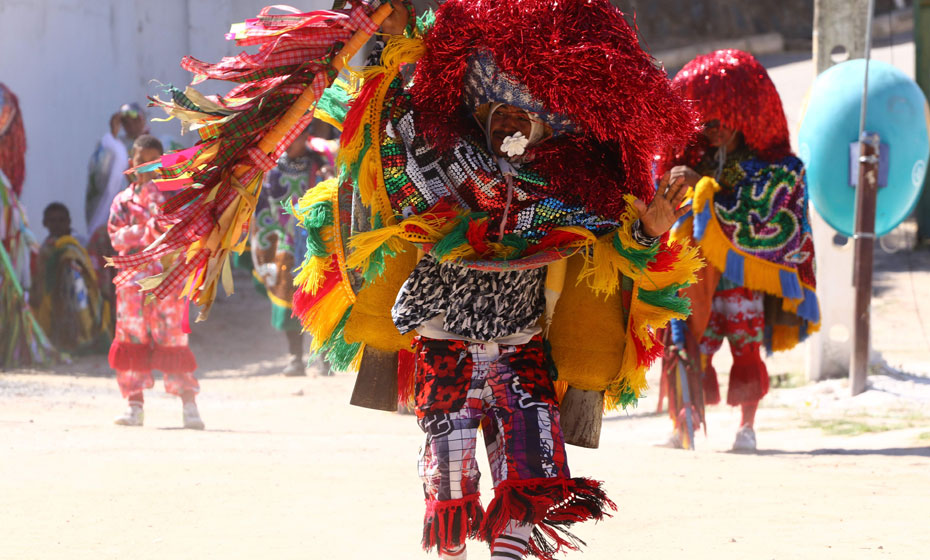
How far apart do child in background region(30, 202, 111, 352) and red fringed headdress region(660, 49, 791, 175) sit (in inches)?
264

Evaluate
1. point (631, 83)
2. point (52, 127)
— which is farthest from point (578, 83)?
point (52, 127)

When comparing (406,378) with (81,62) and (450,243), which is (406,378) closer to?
(450,243)

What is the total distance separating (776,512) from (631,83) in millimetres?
2481

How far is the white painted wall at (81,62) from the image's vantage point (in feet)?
38.3

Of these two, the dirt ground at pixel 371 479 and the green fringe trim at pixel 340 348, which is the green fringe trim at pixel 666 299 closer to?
the green fringe trim at pixel 340 348

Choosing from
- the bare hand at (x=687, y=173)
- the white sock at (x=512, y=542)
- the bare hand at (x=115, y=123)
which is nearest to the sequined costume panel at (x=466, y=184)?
the white sock at (x=512, y=542)

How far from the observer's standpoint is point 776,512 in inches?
200

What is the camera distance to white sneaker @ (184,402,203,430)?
7609 mm

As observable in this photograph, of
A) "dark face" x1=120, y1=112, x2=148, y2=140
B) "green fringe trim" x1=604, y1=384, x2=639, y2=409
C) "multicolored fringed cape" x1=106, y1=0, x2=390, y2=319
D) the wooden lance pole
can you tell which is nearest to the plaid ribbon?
"multicolored fringed cape" x1=106, y1=0, x2=390, y2=319

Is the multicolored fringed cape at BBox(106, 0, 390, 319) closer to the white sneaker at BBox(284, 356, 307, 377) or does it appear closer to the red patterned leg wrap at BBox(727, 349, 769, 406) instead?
the red patterned leg wrap at BBox(727, 349, 769, 406)

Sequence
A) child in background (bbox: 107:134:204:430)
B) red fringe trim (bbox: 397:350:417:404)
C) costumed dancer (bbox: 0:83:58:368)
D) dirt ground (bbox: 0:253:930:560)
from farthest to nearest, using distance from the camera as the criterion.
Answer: costumed dancer (bbox: 0:83:58:368)
child in background (bbox: 107:134:204:430)
dirt ground (bbox: 0:253:930:560)
red fringe trim (bbox: 397:350:417:404)

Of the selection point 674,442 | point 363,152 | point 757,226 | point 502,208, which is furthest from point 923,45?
point 363,152

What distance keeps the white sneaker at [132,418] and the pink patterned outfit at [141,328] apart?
111mm

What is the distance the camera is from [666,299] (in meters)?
3.79
